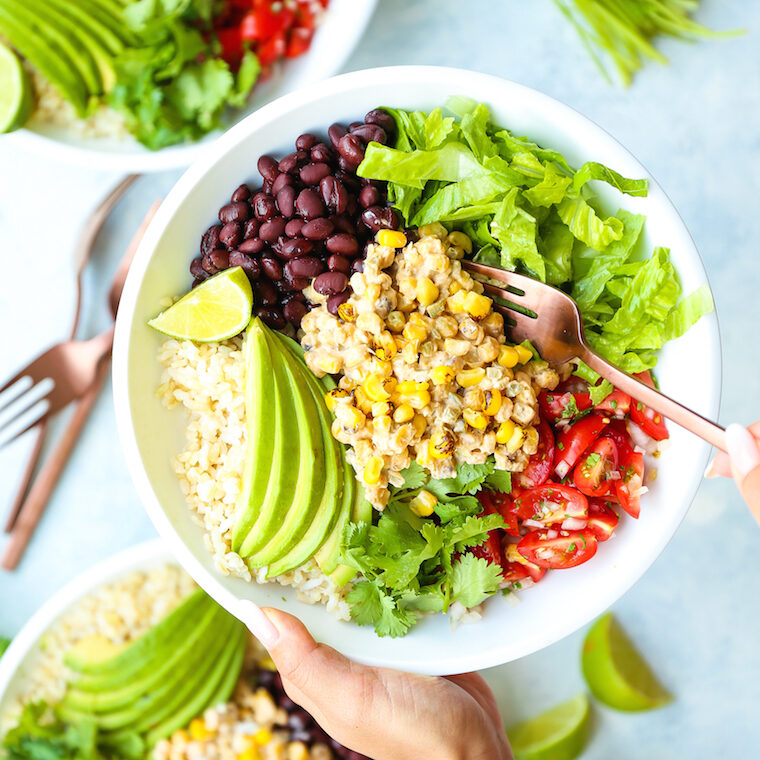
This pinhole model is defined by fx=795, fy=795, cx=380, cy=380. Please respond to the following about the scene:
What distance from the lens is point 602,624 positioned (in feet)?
9.68

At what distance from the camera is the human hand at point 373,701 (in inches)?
80.7

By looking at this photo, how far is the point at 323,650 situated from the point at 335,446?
1.75 feet

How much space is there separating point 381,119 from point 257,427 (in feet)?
2.84

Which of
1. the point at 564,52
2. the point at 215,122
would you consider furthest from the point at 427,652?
the point at 564,52

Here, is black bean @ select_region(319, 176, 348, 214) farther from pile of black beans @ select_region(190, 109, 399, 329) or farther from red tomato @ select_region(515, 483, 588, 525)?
red tomato @ select_region(515, 483, 588, 525)

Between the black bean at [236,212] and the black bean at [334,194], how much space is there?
8.6 inches

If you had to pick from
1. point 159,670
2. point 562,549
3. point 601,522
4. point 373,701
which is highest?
point 601,522

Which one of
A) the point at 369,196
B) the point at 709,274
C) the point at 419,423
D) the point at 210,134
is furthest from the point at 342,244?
the point at 709,274

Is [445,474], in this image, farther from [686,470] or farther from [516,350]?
[686,470]

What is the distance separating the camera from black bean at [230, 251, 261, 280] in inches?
83.4

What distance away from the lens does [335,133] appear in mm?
2088

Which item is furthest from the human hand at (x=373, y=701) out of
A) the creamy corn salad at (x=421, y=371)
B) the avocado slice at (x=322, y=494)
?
the creamy corn salad at (x=421, y=371)

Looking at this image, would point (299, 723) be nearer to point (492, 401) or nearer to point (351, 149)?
point (492, 401)

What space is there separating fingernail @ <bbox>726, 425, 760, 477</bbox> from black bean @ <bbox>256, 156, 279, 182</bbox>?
129 centimetres
